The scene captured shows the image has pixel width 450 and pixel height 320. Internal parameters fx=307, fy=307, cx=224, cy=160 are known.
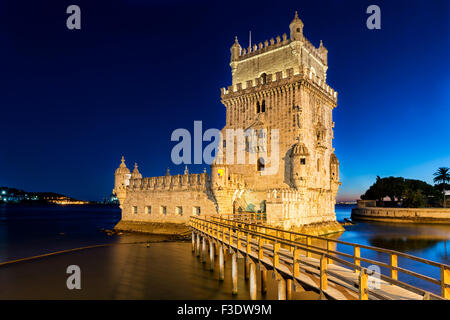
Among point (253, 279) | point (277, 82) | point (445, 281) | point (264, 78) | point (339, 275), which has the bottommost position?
point (253, 279)

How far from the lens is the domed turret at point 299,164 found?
3103cm

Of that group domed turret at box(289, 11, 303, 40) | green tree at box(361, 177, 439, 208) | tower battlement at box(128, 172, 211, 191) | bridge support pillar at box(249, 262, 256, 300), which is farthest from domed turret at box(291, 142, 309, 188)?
green tree at box(361, 177, 439, 208)

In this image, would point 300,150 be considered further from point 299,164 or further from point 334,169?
point 334,169

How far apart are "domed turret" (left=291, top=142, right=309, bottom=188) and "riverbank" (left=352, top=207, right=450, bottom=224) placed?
42.6m

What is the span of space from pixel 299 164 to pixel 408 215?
44.1 m

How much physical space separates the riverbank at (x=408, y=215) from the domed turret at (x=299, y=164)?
4260 centimetres

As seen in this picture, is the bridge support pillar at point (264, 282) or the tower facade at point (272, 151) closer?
the bridge support pillar at point (264, 282)

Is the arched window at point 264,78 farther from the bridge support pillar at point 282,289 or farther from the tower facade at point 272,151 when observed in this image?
the bridge support pillar at point 282,289

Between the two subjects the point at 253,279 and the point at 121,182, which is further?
the point at 121,182

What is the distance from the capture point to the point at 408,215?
62.0 meters

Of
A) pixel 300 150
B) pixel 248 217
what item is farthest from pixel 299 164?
pixel 248 217

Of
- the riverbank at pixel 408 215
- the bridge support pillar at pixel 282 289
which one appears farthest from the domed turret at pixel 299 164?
the riverbank at pixel 408 215

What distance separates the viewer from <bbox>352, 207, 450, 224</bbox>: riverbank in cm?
5900
